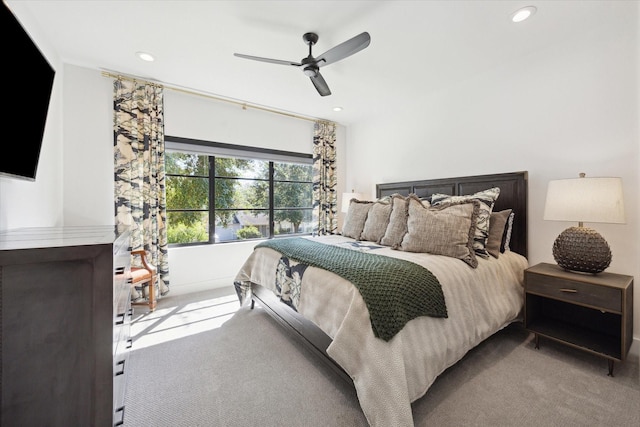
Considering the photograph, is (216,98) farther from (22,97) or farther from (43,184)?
(22,97)

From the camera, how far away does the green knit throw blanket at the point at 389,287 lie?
4.29 feet

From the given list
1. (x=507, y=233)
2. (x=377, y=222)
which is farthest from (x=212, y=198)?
(x=507, y=233)

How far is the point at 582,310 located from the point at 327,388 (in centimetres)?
217

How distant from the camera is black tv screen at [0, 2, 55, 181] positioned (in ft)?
3.75

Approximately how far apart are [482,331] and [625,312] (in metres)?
0.85

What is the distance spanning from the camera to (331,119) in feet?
14.7

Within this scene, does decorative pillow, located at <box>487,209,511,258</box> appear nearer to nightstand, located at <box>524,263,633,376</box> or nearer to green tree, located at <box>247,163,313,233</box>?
nightstand, located at <box>524,263,633,376</box>

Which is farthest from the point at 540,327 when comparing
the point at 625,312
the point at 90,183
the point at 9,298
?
the point at 90,183

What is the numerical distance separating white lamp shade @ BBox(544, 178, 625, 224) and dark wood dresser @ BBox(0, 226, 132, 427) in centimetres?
272

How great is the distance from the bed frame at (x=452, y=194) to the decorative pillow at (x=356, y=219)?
80cm

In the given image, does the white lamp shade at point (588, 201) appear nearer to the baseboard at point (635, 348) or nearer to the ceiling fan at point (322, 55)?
the baseboard at point (635, 348)

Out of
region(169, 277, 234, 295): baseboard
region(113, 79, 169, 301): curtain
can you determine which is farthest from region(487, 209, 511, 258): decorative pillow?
region(113, 79, 169, 301): curtain

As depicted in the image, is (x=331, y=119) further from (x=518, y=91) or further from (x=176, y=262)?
(x=176, y=262)

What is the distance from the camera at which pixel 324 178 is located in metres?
4.53
